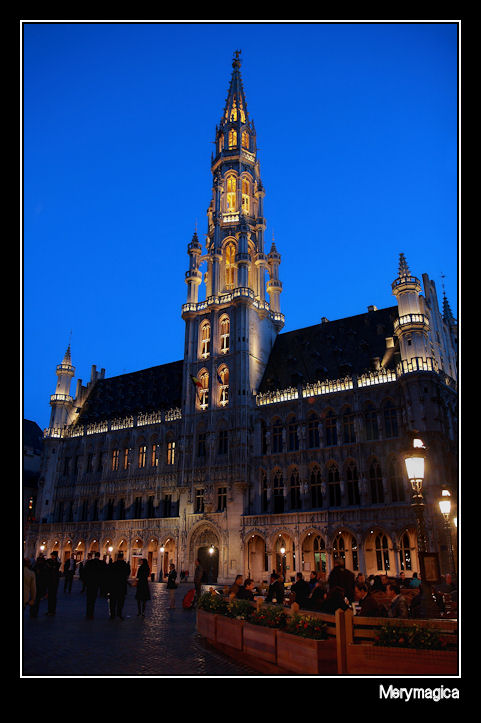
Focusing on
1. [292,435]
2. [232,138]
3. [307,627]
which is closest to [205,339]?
[292,435]

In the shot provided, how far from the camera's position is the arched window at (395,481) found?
35.4 m

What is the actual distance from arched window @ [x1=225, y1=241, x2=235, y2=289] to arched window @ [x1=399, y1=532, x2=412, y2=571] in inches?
1220

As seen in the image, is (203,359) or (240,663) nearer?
(240,663)

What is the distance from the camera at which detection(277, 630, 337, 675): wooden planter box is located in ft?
29.9

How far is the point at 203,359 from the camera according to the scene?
162ft

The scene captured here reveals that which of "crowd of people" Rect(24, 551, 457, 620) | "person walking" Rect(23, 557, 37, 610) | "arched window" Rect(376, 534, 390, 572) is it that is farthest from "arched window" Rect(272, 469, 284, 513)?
"person walking" Rect(23, 557, 37, 610)

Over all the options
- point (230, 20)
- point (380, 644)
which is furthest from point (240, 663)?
point (230, 20)

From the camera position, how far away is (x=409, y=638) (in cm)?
856

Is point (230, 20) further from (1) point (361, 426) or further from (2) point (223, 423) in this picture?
(2) point (223, 423)

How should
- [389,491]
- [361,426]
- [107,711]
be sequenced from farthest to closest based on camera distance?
[361,426] < [389,491] < [107,711]

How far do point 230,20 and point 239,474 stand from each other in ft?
121

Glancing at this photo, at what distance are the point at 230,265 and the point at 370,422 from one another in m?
24.7

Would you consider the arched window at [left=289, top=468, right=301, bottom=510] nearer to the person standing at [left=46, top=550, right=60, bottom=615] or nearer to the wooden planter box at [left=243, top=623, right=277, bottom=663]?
the person standing at [left=46, top=550, right=60, bottom=615]

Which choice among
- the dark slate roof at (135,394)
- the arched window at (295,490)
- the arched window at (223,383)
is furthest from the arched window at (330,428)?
the dark slate roof at (135,394)
